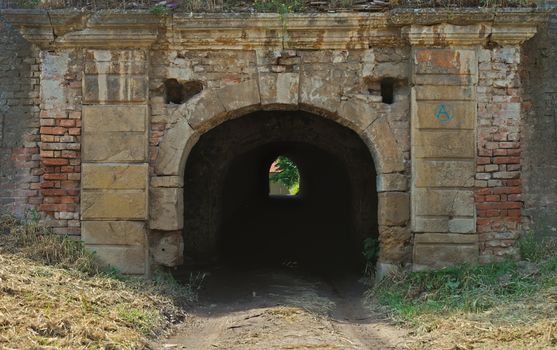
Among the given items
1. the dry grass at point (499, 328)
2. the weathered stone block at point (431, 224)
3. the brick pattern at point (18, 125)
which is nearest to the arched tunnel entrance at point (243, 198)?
the weathered stone block at point (431, 224)

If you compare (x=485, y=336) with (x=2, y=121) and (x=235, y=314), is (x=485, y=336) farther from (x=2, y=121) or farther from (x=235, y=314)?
(x=2, y=121)

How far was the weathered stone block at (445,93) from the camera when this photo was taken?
716 cm

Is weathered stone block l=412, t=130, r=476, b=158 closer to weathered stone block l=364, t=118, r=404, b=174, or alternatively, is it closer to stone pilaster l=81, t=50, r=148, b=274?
weathered stone block l=364, t=118, r=404, b=174

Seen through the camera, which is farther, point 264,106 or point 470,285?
point 264,106

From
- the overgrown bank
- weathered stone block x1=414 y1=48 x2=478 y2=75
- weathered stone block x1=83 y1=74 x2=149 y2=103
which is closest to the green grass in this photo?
the overgrown bank

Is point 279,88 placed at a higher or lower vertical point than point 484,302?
higher

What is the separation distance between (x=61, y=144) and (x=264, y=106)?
7.47 feet

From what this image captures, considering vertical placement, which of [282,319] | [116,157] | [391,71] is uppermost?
[391,71]

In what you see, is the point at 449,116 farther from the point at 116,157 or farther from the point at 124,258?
the point at 124,258

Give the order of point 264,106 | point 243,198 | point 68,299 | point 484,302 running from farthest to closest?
point 243,198
point 264,106
point 484,302
point 68,299

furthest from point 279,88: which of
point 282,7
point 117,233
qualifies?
point 117,233

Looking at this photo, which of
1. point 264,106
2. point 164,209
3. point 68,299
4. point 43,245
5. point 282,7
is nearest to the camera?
point 68,299

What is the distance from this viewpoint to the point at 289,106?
290 inches

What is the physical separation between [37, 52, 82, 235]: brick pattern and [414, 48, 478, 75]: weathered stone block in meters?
3.75
